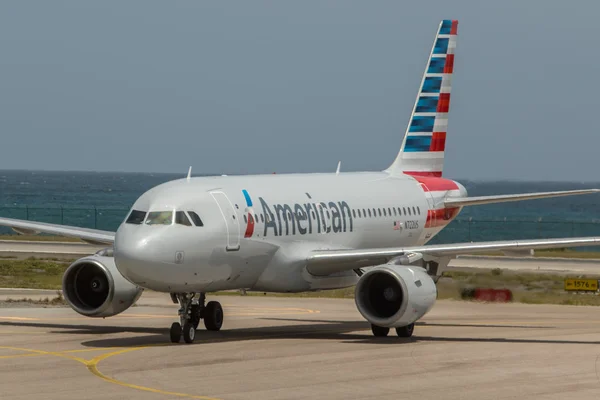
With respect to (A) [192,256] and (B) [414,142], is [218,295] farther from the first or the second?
(A) [192,256]

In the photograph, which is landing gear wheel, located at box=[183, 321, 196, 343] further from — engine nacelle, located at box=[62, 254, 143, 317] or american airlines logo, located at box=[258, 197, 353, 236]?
american airlines logo, located at box=[258, 197, 353, 236]

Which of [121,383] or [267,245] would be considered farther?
[267,245]

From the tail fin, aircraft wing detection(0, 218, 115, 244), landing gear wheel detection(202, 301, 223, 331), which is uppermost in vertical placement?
the tail fin

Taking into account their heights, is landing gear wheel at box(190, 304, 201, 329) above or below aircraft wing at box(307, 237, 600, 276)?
below

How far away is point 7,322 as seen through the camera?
121 ft

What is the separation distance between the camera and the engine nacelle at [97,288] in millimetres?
32625

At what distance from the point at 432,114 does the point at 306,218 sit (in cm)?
1187

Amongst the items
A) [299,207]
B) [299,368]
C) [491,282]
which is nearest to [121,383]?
[299,368]

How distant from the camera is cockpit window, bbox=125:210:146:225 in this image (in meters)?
29.5

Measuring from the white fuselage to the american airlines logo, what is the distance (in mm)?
27

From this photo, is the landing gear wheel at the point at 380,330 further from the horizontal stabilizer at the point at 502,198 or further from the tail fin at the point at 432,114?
the tail fin at the point at 432,114

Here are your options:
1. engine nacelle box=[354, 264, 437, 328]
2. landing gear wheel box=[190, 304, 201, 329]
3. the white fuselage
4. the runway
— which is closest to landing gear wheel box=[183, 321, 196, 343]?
the runway

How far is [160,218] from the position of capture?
2948 centimetres

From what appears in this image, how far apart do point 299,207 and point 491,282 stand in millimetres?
18451
